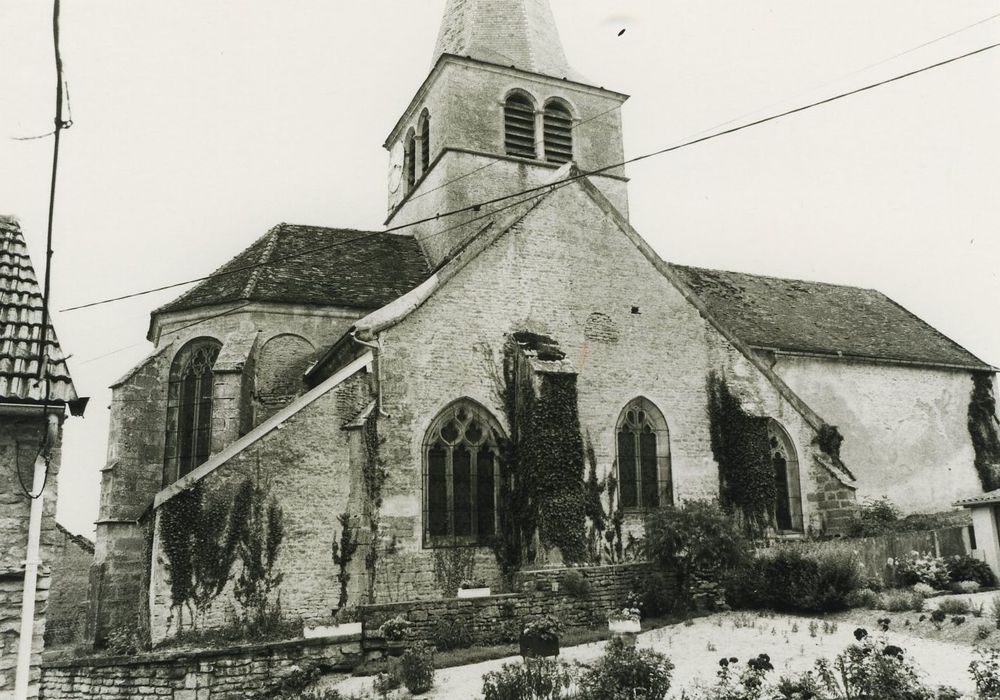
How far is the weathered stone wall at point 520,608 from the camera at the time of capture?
13984 mm

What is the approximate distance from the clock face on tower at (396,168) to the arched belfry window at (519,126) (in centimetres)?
495

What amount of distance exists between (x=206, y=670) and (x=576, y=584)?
22.1 feet

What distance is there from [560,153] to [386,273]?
7.79 meters

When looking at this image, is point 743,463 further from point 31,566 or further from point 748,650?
point 31,566

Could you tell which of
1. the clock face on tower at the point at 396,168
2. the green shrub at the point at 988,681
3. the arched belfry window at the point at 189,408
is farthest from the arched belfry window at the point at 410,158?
the green shrub at the point at 988,681

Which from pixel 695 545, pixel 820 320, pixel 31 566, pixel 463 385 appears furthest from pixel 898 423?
pixel 31 566

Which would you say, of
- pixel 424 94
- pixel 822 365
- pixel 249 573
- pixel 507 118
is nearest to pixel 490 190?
pixel 507 118

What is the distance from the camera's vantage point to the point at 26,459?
953 cm

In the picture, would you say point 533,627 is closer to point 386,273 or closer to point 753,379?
point 753,379

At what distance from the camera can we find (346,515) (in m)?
17.0

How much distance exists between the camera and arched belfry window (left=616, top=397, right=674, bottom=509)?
1933 cm

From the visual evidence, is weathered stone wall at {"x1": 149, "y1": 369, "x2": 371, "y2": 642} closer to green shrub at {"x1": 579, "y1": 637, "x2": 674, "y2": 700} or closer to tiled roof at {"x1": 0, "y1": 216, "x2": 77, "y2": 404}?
tiled roof at {"x1": 0, "y1": 216, "x2": 77, "y2": 404}

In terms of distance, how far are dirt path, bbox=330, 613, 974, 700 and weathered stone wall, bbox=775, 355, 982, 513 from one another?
494 inches

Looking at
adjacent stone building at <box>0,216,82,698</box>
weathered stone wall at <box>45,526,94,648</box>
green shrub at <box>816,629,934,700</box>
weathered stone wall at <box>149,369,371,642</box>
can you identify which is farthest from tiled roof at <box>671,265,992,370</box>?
weathered stone wall at <box>45,526,94,648</box>
